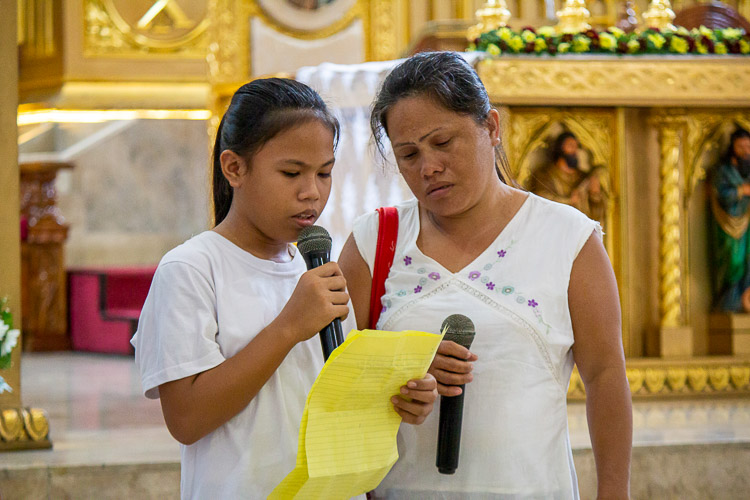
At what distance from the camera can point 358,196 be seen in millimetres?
3951

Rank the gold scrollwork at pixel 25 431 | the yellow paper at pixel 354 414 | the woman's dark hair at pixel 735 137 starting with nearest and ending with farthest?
the yellow paper at pixel 354 414
the gold scrollwork at pixel 25 431
the woman's dark hair at pixel 735 137

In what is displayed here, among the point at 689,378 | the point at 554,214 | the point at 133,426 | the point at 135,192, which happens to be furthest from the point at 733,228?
the point at 135,192

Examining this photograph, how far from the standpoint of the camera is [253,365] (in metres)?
1.32

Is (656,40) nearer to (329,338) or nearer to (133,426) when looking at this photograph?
(133,426)

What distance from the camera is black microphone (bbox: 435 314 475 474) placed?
1.37 metres

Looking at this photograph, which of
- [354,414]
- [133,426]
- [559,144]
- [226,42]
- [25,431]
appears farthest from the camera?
[226,42]

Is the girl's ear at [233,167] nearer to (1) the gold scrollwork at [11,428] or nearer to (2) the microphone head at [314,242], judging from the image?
(2) the microphone head at [314,242]

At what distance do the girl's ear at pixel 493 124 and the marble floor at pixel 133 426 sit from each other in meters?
1.63

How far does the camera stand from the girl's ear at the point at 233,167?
1.46 m

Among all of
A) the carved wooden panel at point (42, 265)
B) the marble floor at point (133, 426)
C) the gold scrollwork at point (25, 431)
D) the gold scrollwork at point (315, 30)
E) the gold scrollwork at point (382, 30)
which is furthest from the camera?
the gold scrollwork at point (382, 30)

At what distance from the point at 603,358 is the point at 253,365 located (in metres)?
0.57

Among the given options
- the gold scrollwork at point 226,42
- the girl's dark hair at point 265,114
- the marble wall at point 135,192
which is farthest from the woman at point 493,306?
the marble wall at point 135,192

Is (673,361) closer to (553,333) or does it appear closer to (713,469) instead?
(713,469)

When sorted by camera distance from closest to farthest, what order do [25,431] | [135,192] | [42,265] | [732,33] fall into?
[25,431] < [732,33] < [42,265] < [135,192]
